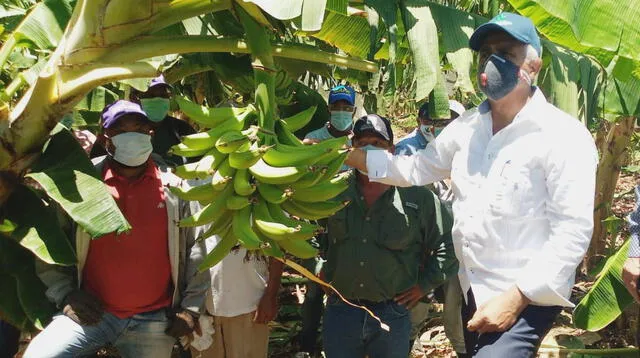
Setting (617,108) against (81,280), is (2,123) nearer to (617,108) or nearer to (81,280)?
(81,280)

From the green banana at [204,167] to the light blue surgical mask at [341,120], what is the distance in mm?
1700

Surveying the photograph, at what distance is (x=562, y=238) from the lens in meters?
2.19

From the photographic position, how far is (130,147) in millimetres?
2818

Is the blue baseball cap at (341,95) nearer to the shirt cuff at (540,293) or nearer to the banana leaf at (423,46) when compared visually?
the banana leaf at (423,46)

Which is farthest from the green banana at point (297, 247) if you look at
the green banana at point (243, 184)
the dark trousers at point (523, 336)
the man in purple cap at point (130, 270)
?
the man in purple cap at point (130, 270)

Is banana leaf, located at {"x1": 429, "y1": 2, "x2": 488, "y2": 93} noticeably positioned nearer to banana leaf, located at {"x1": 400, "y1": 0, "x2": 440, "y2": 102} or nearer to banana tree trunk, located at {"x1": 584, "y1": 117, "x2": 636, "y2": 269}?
banana leaf, located at {"x1": 400, "y1": 0, "x2": 440, "y2": 102}

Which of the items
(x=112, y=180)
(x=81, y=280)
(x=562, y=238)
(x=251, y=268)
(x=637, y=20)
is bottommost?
(x=251, y=268)

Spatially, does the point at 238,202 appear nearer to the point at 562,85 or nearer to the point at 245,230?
the point at 245,230

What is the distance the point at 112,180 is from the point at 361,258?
1198 mm

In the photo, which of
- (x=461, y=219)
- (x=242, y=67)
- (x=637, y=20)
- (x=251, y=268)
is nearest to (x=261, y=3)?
(x=242, y=67)

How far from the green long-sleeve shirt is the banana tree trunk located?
2939mm

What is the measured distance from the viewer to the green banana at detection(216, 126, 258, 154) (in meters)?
2.10

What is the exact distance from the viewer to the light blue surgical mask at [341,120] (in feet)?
12.7

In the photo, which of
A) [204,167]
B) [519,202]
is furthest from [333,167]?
[519,202]
